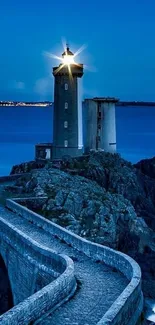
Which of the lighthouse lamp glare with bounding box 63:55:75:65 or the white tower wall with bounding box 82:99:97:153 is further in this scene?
the white tower wall with bounding box 82:99:97:153

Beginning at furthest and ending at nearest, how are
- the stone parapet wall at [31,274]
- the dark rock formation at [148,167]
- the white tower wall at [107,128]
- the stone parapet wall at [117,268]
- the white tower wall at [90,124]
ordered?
the dark rock formation at [148,167] < the white tower wall at [90,124] < the white tower wall at [107,128] < the stone parapet wall at [117,268] < the stone parapet wall at [31,274]

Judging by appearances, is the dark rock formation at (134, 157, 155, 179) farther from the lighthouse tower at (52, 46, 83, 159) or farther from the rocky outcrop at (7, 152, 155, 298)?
the rocky outcrop at (7, 152, 155, 298)

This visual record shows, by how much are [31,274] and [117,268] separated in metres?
2.66

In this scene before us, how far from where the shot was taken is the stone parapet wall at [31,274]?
36.2ft

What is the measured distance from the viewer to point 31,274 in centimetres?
1628

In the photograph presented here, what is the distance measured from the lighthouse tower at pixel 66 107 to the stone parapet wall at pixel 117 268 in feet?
53.3

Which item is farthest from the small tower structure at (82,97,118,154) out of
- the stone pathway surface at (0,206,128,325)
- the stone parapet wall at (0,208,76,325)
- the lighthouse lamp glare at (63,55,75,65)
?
the stone pathway surface at (0,206,128,325)

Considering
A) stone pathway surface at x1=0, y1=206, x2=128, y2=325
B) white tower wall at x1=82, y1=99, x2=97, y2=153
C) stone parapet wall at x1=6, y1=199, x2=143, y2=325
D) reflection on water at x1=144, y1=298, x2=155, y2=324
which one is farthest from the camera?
white tower wall at x1=82, y1=99, x2=97, y2=153

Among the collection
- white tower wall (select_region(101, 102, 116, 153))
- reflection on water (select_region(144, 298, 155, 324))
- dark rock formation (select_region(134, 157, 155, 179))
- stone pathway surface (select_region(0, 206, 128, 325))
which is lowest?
reflection on water (select_region(144, 298, 155, 324))

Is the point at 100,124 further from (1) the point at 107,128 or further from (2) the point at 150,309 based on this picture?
(2) the point at 150,309

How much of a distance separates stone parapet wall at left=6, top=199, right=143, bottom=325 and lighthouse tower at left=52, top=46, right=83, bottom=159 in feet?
53.3

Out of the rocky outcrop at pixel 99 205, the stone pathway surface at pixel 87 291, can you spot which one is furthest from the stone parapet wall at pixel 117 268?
the rocky outcrop at pixel 99 205

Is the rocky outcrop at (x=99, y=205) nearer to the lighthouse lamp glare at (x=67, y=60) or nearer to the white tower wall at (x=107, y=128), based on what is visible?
the white tower wall at (x=107, y=128)

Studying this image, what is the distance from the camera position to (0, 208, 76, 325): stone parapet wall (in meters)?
11.0
